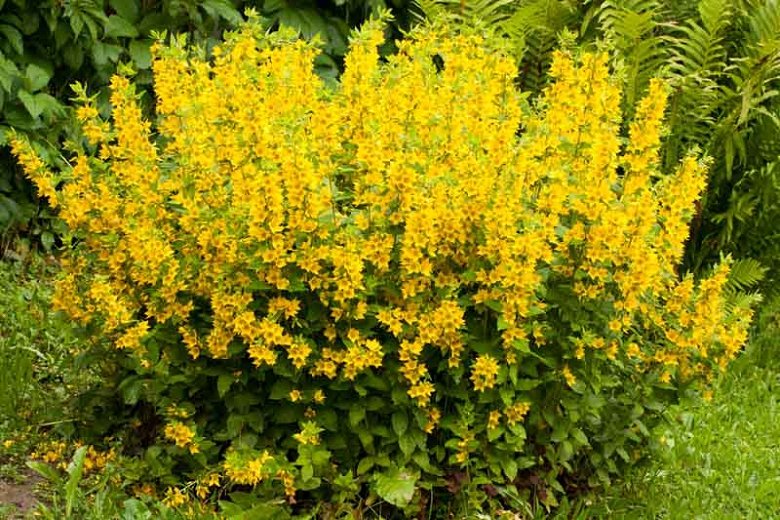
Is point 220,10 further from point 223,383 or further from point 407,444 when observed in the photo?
point 407,444

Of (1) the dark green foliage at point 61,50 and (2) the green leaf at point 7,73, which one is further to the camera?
(1) the dark green foliage at point 61,50

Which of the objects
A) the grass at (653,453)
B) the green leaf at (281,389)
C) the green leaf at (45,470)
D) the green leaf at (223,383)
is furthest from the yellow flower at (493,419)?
the green leaf at (45,470)

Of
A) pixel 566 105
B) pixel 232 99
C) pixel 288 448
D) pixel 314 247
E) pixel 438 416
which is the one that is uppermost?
pixel 566 105

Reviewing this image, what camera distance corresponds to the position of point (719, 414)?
4.80 m

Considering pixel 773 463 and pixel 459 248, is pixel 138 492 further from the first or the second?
pixel 773 463

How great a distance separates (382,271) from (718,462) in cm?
186

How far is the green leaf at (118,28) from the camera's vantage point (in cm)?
533

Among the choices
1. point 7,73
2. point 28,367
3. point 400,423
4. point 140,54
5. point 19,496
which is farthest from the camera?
point 140,54

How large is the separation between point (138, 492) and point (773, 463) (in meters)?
2.42

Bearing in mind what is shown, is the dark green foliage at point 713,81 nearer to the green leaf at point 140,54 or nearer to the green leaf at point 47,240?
the green leaf at point 140,54

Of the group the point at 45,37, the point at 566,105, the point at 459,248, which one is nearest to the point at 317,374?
the point at 459,248

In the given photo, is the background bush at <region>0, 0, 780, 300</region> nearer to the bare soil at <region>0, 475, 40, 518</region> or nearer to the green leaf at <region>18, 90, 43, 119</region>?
the green leaf at <region>18, 90, 43, 119</region>

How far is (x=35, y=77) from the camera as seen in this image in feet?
16.9

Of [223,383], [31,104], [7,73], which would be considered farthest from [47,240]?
[223,383]
